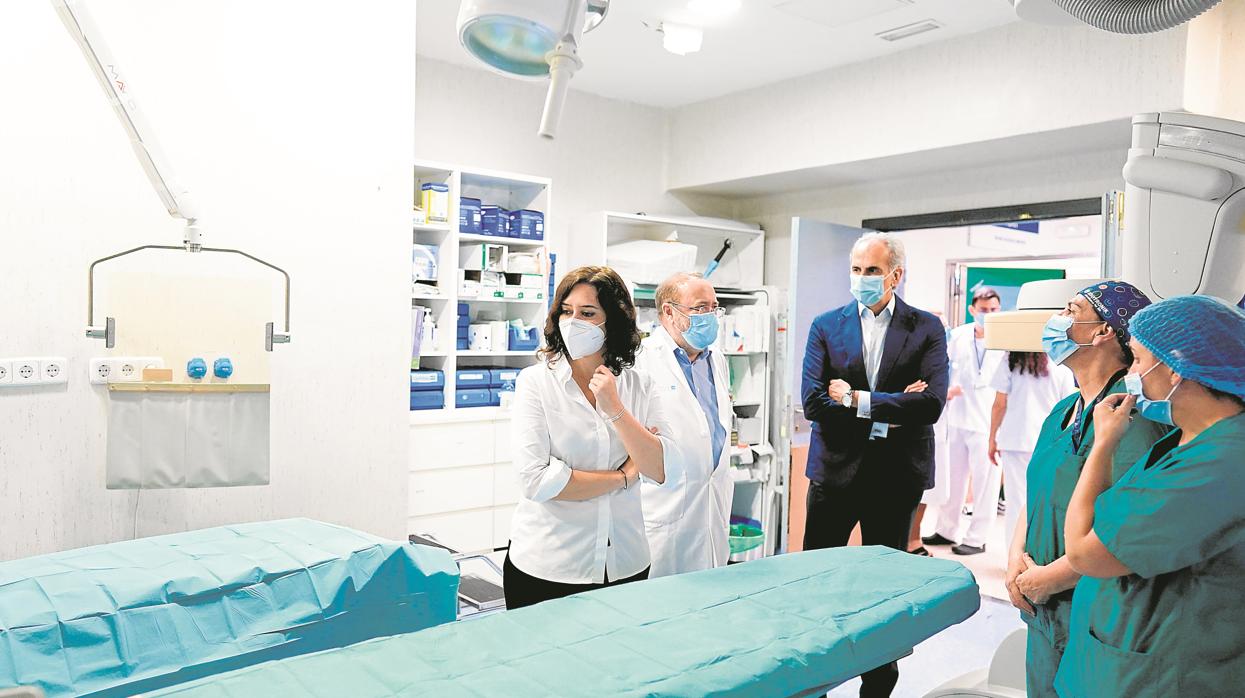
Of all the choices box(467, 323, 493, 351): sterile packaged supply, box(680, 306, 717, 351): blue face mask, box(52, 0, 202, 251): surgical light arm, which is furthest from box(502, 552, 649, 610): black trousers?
box(467, 323, 493, 351): sterile packaged supply

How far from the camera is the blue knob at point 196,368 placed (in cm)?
283

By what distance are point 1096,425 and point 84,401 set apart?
9.47 feet

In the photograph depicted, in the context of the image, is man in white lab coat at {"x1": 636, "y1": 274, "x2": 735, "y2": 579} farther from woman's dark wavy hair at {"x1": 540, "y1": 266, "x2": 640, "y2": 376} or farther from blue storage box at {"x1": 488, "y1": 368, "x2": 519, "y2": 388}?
blue storage box at {"x1": 488, "y1": 368, "x2": 519, "y2": 388}

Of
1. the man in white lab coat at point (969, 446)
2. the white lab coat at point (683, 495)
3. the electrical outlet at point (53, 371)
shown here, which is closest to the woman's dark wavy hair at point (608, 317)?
the white lab coat at point (683, 495)

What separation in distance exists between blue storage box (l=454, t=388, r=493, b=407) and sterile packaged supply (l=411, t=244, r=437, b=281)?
65 centimetres

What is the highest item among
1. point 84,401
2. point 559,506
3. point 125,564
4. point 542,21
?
point 542,21

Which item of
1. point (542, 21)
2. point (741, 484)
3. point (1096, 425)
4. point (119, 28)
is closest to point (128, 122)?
point (119, 28)

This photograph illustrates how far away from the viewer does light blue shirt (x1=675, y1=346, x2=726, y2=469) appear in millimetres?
2781

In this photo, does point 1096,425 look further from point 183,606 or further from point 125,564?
point 125,564

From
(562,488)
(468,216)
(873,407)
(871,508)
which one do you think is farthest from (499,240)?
(562,488)

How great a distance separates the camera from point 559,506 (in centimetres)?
209

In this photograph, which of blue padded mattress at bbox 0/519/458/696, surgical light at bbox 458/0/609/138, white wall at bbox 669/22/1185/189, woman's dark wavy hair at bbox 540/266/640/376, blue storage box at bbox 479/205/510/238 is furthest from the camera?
blue storage box at bbox 479/205/510/238

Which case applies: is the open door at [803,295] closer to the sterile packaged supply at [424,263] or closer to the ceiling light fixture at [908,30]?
the ceiling light fixture at [908,30]

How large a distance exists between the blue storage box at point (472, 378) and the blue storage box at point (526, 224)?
2.62 feet
